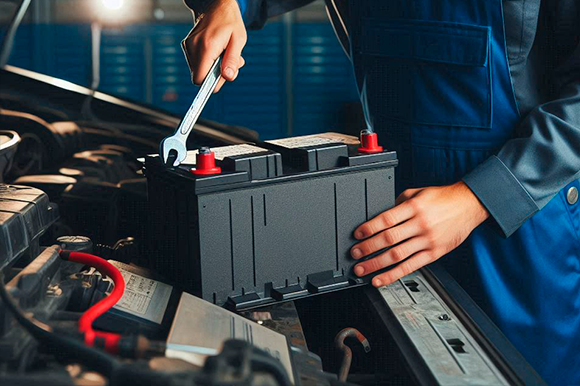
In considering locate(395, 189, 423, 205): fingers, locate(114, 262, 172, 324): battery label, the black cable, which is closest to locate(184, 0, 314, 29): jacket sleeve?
locate(395, 189, 423, 205): fingers

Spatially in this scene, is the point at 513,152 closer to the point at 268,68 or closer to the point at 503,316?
the point at 503,316

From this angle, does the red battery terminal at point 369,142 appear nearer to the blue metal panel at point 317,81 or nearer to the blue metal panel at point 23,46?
the blue metal panel at point 317,81

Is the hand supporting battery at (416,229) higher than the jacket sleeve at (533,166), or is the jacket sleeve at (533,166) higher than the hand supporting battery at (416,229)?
the jacket sleeve at (533,166)

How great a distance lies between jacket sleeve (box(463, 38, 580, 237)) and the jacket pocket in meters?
0.08

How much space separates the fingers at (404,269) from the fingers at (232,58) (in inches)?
13.8

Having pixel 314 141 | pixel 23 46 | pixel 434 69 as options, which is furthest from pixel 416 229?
pixel 23 46

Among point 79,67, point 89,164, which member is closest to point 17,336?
point 89,164

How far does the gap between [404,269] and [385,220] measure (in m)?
0.07

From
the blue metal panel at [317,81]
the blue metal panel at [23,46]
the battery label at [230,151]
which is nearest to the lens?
the battery label at [230,151]

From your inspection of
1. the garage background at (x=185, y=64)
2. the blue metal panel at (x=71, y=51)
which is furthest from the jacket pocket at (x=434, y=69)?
the blue metal panel at (x=71, y=51)

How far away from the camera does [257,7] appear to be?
1357 mm

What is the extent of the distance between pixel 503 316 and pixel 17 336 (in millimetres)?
756

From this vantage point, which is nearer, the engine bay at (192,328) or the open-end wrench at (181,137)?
the engine bay at (192,328)

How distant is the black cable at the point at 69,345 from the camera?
0.52m
